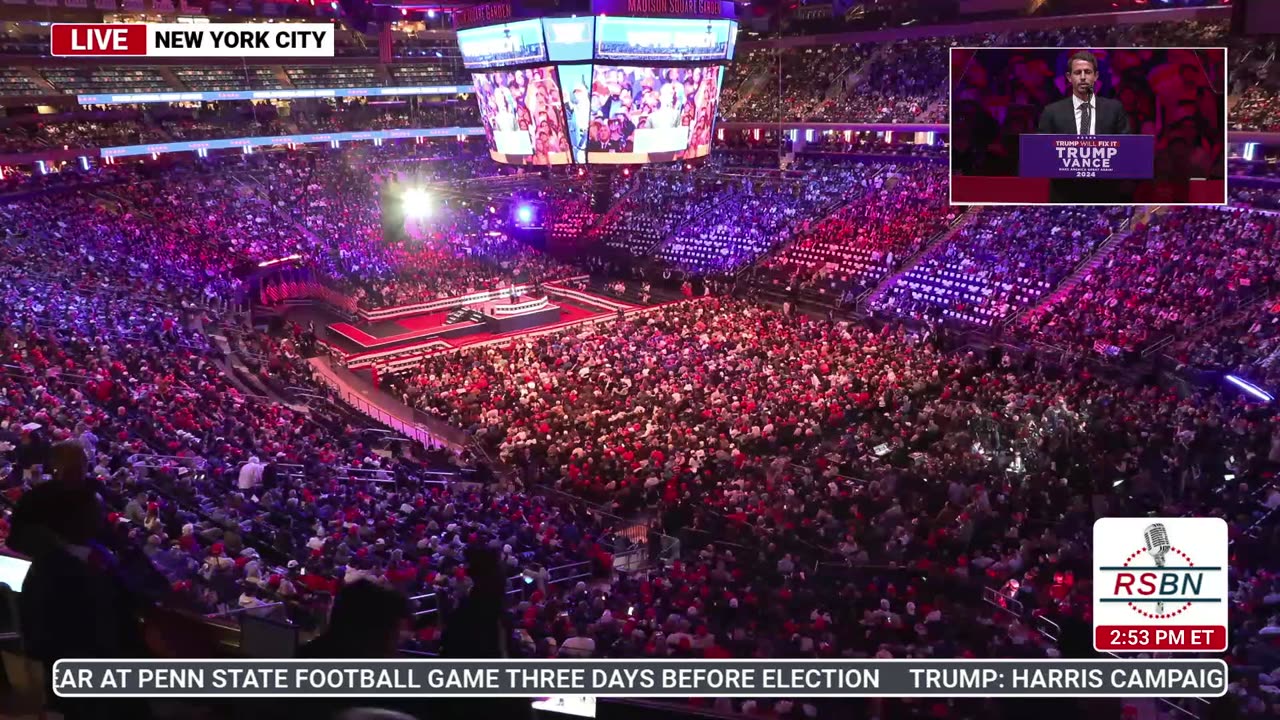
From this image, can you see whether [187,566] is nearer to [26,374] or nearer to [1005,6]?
[26,374]

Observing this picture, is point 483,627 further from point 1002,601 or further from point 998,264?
point 998,264

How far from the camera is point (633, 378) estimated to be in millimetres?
19406

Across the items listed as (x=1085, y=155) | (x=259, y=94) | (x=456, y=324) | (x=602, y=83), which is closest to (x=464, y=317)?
(x=456, y=324)

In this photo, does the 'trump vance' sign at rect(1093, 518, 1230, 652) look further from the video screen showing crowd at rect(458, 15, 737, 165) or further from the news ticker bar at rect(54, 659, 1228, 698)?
the video screen showing crowd at rect(458, 15, 737, 165)

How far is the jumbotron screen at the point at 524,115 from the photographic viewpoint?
2397cm

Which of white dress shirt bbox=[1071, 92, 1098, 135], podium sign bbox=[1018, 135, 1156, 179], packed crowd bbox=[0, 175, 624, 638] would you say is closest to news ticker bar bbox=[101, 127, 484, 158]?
packed crowd bbox=[0, 175, 624, 638]

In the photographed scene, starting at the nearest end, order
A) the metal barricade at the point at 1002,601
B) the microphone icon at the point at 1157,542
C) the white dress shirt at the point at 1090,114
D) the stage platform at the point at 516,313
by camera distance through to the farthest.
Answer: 1. the microphone icon at the point at 1157,542
2. the metal barricade at the point at 1002,601
3. the white dress shirt at the point at 1090,114
4. the stage platform at the point at 516,313

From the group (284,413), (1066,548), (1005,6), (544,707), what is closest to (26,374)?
(284,413)

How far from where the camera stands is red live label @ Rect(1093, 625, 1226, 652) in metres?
6.68

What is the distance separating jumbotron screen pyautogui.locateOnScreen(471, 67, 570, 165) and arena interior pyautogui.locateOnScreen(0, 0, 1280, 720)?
0.81 feet

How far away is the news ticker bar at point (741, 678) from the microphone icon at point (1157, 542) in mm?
1108

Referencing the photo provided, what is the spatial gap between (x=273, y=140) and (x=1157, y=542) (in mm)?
43148

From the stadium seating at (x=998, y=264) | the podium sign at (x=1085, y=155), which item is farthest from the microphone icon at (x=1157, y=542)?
the stadium seating at (x=998, y=264)

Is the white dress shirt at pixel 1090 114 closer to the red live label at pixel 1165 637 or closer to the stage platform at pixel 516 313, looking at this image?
the red live label at pixel 1165 637
